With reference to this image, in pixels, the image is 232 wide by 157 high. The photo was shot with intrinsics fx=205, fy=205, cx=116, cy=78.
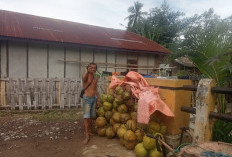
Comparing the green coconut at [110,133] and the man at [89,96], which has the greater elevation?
the man at [89,96]

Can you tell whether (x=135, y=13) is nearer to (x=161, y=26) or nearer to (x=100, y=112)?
(x=161, y=26)

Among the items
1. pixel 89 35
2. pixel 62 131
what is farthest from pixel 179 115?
pixel 89 35

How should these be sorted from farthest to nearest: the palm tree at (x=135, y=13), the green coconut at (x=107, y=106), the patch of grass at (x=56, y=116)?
the palm tree at (x=135, y=13)
the patch of grass at (x=56, y=116)
the green coconut at (x=107, y=106)

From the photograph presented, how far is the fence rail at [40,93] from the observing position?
295 inches

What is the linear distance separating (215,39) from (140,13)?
94.6ft

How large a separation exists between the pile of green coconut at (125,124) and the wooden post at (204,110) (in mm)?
774

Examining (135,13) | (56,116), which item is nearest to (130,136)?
(56,116)

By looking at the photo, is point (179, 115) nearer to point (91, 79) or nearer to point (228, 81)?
point (228, 81)

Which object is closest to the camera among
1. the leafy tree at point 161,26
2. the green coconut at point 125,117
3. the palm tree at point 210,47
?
the palm tree at point 210,47

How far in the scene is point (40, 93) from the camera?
7.91m

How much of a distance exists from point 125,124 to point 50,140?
1.82 m

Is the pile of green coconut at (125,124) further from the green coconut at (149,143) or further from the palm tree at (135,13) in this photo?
the palm tree at (135,13)

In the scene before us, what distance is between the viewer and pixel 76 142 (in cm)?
472

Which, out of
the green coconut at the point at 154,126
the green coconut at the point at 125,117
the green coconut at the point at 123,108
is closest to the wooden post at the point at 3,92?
the green coconut at the point at 123,108
